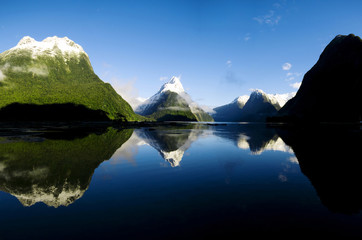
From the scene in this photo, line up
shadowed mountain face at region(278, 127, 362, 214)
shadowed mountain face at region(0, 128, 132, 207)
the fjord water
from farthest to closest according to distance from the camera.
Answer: shadowed mountain face at region(0, 128, 132, 207) < shadowed mountain face at region(278, 127, 362, 214) < the fjord water

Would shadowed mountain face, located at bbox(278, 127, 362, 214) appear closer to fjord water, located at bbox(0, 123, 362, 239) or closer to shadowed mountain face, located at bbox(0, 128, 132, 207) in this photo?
fjord water, located at bbox(0, 123, 362, 239)

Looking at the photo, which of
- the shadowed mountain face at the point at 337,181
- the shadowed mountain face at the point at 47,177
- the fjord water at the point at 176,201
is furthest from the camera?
the shadowed mountain face at the point at 47,177

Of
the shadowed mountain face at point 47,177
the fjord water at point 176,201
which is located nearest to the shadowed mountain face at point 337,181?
the fjord water at point 176,201

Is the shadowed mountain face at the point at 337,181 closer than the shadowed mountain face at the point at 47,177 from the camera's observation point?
Yes

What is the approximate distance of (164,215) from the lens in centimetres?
1137

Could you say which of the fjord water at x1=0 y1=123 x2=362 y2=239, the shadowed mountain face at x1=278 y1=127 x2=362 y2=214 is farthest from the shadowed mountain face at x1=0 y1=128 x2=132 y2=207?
the shadowed mountain face at x1=278 y1=127 x2=362 y2=214

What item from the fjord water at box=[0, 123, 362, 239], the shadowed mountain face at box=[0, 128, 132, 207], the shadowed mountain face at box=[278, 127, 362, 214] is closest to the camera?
the fjord water at box=[0, 123, 362, 239]

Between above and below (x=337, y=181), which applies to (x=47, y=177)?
below

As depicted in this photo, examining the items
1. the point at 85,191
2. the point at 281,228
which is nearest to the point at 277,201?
the point at 281,228

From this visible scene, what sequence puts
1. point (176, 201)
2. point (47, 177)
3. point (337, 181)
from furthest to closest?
point (47, 177)
point (337, 181)
point (176, 201)

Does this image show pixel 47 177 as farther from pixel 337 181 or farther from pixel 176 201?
pixel 337 181

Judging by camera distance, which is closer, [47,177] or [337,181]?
[337,181]

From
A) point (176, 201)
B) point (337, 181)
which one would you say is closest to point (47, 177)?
point (176, 201)

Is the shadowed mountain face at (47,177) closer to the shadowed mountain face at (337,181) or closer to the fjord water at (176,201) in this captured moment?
the fjord water at (176,201)
